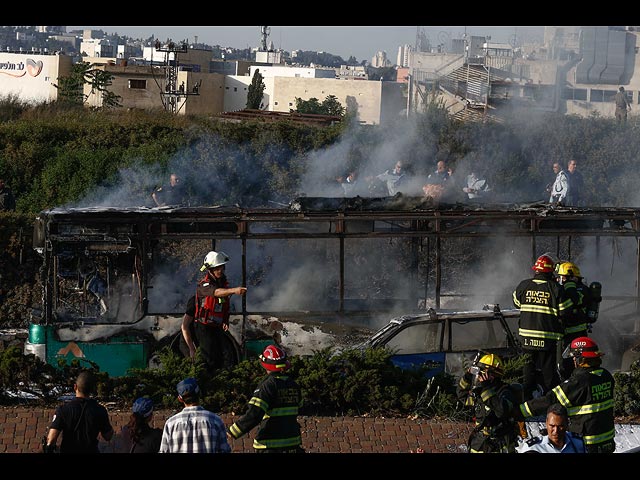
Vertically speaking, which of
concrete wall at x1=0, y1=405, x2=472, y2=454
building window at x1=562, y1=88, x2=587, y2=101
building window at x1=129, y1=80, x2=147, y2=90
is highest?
building window at x1=129, y1=80, x2=147, y2=90

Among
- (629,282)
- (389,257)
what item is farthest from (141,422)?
(629,282)

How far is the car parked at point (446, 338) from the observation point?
1249 cm

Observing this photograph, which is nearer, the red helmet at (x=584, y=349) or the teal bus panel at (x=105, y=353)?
the red helmet at (x=584, y=349)

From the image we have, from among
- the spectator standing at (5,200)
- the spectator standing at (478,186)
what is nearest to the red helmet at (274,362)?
the spectator standing at (5,200)

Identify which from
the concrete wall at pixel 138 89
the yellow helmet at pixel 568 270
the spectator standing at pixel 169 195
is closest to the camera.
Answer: the yellow helmet at pixel 568 270

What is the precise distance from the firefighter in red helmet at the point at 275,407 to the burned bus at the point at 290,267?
16.1 ft

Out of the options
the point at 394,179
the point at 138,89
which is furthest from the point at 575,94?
the point at 394,179

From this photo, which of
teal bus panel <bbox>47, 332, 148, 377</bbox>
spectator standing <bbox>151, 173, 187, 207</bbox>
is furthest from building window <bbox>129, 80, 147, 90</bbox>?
teal bus panel <bbox>47, 332, 148, 377</bbox>

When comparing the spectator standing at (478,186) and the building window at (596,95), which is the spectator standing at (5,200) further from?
the building window at (596,95)

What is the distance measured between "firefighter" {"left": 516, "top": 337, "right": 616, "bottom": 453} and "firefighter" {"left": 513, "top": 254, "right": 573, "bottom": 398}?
2.45m

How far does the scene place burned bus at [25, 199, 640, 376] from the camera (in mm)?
13156

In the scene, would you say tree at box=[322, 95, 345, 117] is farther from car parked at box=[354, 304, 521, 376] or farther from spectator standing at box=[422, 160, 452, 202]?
car parked at box=[354, 304, 521, 376]

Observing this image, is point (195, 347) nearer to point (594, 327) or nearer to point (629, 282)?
point (594, 327)
